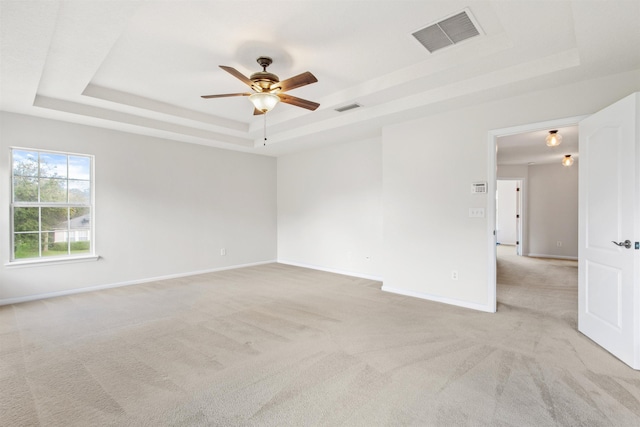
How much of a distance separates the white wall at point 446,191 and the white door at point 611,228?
594mm

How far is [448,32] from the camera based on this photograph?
8.78ft

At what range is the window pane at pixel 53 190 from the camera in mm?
4434

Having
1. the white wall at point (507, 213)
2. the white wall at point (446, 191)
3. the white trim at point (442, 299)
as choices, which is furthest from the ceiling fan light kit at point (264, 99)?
the white wall at point (507, 213)

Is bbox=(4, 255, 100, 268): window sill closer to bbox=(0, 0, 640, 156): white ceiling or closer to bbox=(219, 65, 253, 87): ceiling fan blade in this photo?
bbox=(0, 0, 640, 156): white ceiling

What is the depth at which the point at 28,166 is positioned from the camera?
14.1 ft

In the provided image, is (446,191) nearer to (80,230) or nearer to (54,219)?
(80,230)

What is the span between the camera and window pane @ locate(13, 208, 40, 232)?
4.21 m

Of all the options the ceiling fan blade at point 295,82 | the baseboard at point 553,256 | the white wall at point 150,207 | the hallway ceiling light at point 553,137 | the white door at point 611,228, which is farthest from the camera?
the baseboard at point 553,256

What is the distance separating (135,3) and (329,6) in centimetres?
137

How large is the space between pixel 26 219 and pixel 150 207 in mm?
1584

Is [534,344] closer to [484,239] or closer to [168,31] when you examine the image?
[484,239]

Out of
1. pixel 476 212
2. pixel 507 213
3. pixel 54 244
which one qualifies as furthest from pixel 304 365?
pixel 507 213

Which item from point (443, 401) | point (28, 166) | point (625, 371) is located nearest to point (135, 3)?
point (443, 401)

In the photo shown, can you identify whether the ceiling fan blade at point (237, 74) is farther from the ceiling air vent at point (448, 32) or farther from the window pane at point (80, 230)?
the window pane at point (80, 230)
